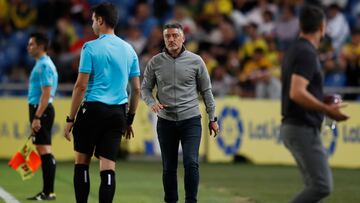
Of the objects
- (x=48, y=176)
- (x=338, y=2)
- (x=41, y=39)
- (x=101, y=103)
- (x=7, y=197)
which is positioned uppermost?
A: (x=338, y=2)

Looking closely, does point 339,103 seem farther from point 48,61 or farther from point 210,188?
point 210,188

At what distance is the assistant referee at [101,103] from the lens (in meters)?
9.39

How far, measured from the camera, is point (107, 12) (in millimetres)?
9383

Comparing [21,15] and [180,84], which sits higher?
[21,15]

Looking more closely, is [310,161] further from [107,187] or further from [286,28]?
[286,28]

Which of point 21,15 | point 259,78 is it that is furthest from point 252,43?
point 21,15

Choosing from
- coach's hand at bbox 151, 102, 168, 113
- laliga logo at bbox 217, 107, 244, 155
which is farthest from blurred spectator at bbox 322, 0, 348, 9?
coach's hand at bbox 151, 102, 168, 113

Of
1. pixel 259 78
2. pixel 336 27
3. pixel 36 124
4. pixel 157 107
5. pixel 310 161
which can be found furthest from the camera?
pixel 336 27

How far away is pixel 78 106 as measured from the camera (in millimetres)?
9391

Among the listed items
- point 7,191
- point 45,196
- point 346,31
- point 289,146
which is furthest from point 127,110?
point 346,31

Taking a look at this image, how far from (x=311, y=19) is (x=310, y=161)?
47.5 inches

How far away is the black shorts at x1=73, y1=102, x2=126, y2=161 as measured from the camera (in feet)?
31.0

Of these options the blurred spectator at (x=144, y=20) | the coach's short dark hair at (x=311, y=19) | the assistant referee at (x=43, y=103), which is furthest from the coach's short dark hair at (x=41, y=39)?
the blurred spectator at (x=144, y=20)

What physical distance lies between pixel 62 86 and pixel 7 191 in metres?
7.27
